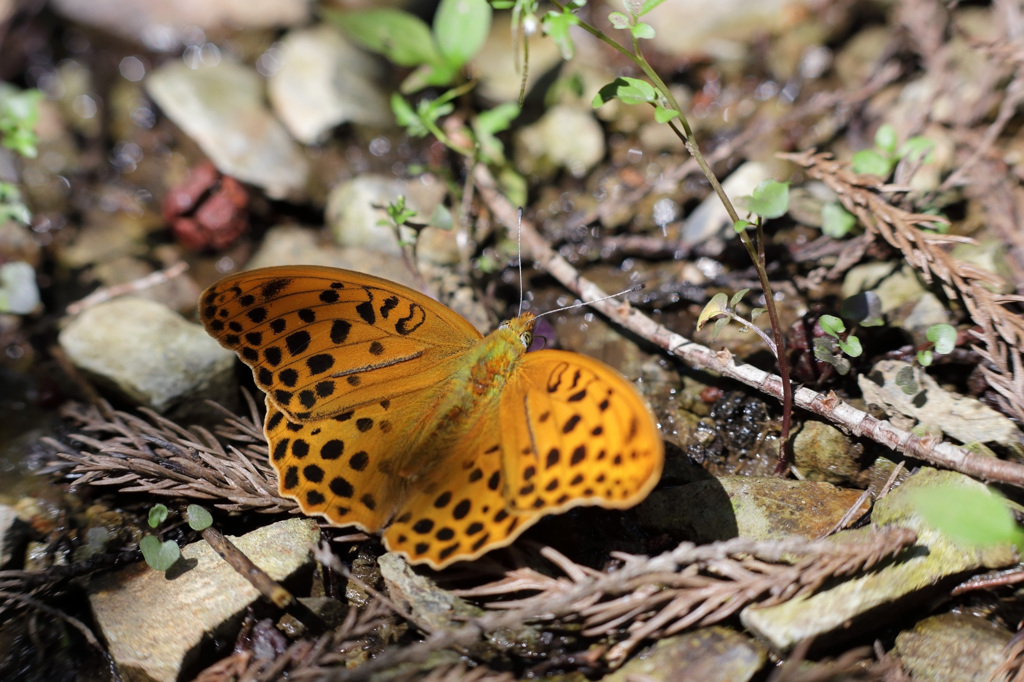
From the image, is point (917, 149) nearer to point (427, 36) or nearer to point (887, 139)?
point (887, 139)

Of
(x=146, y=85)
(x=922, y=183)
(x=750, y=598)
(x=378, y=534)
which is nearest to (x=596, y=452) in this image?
(x=750, y=598)

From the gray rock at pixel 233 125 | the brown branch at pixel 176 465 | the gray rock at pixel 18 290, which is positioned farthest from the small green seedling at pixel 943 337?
the gray rock at pixel 18 290

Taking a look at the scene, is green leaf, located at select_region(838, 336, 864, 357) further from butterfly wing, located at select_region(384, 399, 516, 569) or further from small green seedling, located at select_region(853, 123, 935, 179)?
butterfly wing, located at select_region(384, 399, 516, 569)

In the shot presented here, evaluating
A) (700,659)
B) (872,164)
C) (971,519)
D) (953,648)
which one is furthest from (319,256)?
(953,648)

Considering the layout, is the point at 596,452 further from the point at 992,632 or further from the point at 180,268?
the point at 180,268

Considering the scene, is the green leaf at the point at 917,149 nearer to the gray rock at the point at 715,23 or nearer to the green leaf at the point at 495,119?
the gray rock at the point at 715,23

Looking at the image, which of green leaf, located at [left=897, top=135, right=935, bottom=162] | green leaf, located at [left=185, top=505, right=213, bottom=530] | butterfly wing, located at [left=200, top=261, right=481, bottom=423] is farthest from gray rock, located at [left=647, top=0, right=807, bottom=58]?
green leaf, located at [left=185, top=505, right=213, bottom=530]
